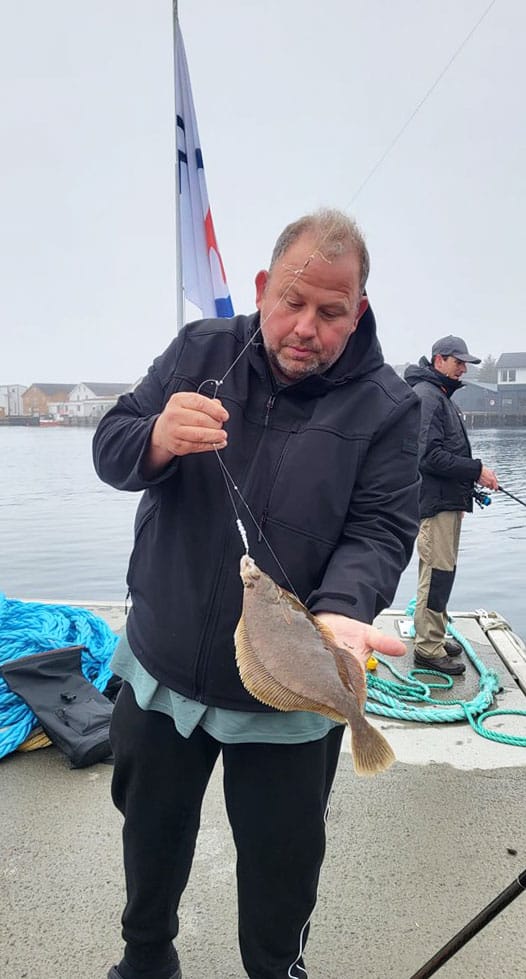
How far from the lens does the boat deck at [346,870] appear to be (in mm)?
2613

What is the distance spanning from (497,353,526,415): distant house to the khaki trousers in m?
68.7

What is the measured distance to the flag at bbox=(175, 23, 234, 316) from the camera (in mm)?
7789

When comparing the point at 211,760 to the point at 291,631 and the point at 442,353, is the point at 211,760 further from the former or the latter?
the point at 442,353

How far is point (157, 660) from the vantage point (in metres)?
2.08

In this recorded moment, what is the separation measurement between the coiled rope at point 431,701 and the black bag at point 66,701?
1784 mm

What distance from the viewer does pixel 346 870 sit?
3119 mm

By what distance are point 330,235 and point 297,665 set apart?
1.19m

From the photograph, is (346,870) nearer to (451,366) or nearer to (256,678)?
(256,678)

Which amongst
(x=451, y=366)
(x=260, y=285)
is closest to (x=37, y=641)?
(x=260, y=285)

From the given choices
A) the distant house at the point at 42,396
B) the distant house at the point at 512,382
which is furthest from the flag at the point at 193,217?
the distant house at the point at 42,396

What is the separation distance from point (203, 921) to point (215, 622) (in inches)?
60.9

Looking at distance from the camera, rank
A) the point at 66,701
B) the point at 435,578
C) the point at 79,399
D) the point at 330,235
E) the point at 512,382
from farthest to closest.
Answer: the point at 79,399
the point at 512,382
the point at 435,578
the point at 66,701
the point at 330,235

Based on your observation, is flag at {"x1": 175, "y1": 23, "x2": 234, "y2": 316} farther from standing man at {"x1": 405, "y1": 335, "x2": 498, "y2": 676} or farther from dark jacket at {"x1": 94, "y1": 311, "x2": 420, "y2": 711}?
dark jacket at {"x1": 94, "y1": 311, "x2": 420, "y2": 711}

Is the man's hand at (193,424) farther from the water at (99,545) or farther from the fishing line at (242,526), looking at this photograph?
the water at (99,545)
